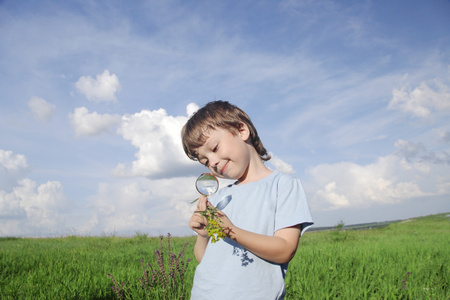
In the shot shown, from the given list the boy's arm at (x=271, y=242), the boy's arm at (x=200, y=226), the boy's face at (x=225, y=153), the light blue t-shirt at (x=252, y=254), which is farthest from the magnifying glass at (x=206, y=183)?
the boy's arm at (x=271, y=242)

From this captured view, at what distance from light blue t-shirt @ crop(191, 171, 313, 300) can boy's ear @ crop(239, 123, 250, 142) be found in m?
0.31

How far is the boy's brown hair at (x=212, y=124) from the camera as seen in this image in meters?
2.17

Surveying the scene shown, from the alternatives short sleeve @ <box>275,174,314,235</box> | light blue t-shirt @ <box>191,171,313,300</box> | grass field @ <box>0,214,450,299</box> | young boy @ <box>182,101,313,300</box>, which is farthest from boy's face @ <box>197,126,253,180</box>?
grass field @ <box>0,214,450,299</box>

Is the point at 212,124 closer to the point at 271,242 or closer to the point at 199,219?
the point at 199,219

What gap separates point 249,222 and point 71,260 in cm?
525

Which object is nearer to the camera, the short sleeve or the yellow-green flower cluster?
the yellow-green flower cluster

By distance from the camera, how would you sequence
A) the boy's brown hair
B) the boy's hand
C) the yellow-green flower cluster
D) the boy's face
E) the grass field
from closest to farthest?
the yellow-green flower cluster < the boy's hand < the boy's face < the boy's brown hair < the grass field

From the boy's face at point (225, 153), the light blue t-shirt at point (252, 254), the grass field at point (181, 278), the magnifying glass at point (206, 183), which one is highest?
the boy's face at point (225, 153)

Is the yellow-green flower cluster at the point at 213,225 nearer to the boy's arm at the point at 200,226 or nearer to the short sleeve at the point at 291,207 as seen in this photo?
the boy's arm at the point at 200,226

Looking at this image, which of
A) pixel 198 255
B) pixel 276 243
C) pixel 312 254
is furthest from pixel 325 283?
pixel 276 243

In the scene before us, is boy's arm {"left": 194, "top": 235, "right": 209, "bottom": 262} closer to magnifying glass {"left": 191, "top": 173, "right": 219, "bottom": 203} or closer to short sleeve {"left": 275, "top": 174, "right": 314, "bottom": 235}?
magnifying glass {"left": 191, "top": 173, "right": 219, "bottom": 203}

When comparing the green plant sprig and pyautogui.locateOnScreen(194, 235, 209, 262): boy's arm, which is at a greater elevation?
the green plant sprig

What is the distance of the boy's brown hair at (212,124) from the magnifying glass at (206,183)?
19cm

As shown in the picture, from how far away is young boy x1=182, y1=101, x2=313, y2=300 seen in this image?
69.9 inches
